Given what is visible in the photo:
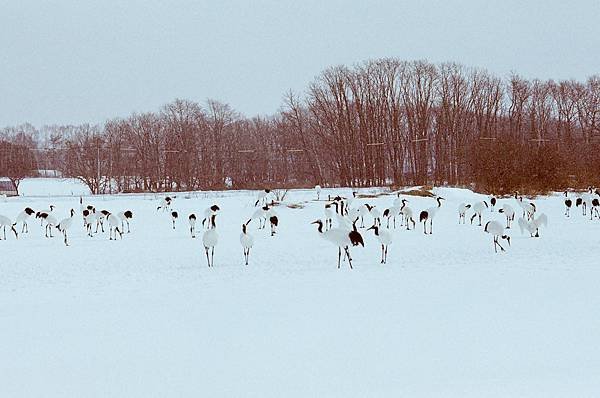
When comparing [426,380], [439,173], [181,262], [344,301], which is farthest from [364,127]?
[426,380]

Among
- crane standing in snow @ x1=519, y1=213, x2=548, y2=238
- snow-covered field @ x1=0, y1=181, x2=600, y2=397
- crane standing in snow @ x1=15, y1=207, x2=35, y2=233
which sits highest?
crane standing in snow @ x1=15, y1=207, x2=35, y2=233

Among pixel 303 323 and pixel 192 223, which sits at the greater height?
pixel 192 223

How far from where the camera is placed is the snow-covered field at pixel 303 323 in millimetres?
5930

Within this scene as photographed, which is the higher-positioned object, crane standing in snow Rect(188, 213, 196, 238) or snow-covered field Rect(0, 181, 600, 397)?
crane standing in snow Rect(188, 213, 196, 238)

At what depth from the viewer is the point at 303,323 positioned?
25.6 feet

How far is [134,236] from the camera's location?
18.1 meters

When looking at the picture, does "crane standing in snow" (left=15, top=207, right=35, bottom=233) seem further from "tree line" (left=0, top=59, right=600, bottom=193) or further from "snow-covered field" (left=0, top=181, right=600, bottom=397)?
"tree line" (left=0, top=59, right=600, bottom=193)

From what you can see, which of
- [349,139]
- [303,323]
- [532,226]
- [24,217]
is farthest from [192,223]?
[349,139]

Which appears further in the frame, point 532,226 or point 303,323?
point 532,226

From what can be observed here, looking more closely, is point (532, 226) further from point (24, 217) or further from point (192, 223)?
point (24, 217)

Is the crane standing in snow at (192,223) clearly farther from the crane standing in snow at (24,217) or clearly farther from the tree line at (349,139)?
the tree line at (349,139)

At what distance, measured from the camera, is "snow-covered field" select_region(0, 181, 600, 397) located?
5930 millimetres

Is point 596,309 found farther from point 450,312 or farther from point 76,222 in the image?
point 76,222

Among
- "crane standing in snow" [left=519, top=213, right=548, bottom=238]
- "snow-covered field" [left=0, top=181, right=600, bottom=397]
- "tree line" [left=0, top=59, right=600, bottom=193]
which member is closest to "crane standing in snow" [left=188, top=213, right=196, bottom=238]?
"snow-covered field" [left=0, top=181, right=600, bottom=397]
